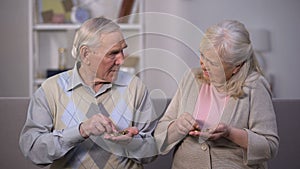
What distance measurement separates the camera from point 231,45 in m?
1.66

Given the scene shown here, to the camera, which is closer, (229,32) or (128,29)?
(229,32)

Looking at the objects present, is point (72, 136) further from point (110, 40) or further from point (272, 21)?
point (272, 21)

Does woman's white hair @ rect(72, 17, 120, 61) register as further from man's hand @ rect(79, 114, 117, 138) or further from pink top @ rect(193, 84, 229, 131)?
pink top @ rect(193, 84, 229, 131)

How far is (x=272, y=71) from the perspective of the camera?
4262mm

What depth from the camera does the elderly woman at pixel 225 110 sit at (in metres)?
1.63

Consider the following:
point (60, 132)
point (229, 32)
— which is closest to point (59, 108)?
point (60, 132)

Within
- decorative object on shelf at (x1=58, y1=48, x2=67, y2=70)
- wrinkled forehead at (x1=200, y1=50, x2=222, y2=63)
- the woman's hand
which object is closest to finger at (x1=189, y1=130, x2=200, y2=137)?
the woman's hand

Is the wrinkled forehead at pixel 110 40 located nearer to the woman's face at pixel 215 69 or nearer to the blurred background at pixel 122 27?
the woman's face at pixel 215 69

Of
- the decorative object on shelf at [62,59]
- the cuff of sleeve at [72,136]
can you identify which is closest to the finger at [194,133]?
the cuff of sleeve at [72,136]

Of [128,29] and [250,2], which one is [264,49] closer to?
[250,2]

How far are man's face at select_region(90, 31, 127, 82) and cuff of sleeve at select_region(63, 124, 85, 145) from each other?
0.21m

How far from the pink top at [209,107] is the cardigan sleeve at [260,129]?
0.10m

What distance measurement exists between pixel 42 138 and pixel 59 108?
4.8 inches

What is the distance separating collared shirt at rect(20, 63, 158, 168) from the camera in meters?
1.63
